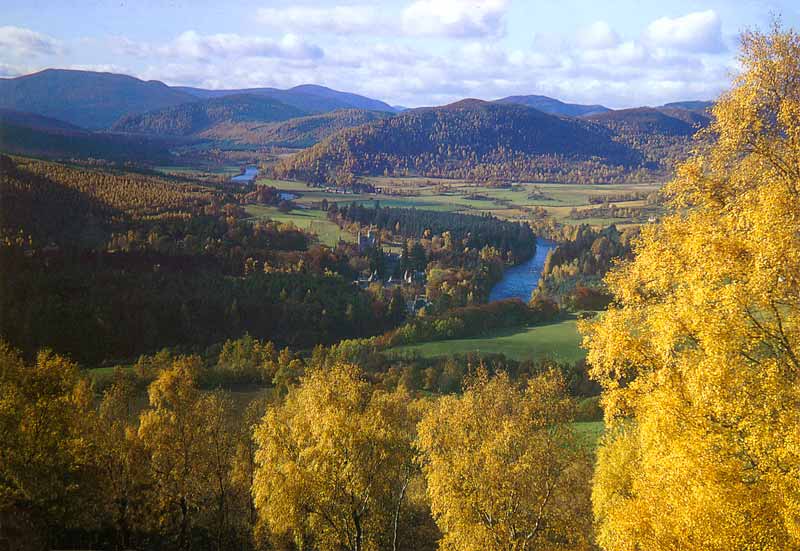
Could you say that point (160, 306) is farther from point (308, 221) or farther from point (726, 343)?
point (726, 343)

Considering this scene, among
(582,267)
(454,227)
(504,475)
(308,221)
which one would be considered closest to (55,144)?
(308,221)

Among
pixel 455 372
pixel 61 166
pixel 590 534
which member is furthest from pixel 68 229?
pixel 590 534

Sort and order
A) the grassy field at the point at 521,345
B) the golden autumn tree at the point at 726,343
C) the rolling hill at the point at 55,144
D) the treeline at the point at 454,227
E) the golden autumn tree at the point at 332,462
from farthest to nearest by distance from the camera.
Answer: the treeline at the point at 454,227 → the rolling hill at the point at 55,144 → the grassy field at the point at 521,345 → the golden autumn tree at the point at 332,462 → the golden autumn tree at the point at 726,343

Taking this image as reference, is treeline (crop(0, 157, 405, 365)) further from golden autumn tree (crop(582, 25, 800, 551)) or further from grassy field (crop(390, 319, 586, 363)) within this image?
golden autumn tree (crop(582, 25, 800, 551))

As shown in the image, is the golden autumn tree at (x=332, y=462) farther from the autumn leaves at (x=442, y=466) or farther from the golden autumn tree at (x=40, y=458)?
the golden autumn tree at (x=40, y=458)

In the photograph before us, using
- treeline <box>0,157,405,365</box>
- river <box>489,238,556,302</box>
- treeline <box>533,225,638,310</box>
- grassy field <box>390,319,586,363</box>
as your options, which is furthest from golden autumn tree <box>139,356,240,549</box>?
river <box>489,238,556,302</box>

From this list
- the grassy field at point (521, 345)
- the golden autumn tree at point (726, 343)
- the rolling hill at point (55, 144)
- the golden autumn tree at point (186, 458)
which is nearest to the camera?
the golden autumn tree at point (726, 343)

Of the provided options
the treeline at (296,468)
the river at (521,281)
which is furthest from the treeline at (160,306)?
the treeline at (296,468)
